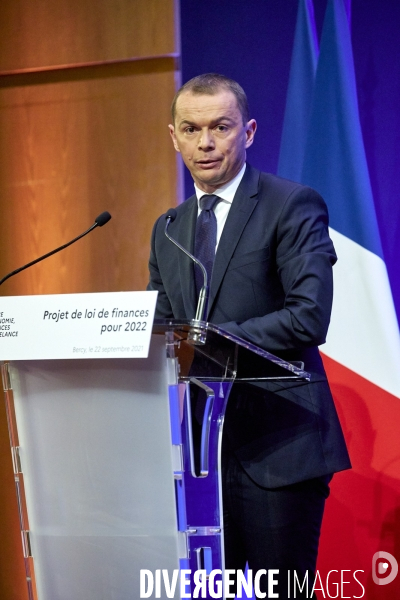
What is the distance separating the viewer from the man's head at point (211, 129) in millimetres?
1969

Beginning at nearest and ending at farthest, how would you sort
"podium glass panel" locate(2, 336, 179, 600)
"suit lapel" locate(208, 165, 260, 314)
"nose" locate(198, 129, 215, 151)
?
"podium glass panel" locate(2, 336, 179, 600), "suit lapel" locate(208, 165, 260, 314), "nose" locate(198, 129, 215, 151)

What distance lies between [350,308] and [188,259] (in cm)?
113

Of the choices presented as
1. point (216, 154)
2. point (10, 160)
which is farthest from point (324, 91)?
point (10, 160)

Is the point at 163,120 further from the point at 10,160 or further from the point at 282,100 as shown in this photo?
the point at 10,160

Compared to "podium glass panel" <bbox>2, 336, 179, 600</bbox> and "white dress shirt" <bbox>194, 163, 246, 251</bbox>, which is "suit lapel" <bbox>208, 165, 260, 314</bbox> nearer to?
"white dress shirt" <bbox>194, 163, 246, 251</bbox>

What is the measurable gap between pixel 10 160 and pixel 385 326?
197 centimetres

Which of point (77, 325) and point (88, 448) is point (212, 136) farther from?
point (88, 448)

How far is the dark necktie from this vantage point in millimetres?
1880

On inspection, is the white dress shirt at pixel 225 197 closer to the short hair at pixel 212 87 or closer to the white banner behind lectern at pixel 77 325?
the short hair at pixel 212 87

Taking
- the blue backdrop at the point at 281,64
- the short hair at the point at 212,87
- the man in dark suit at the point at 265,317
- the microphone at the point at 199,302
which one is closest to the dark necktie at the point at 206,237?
the man in dark suit at the point at 265,317

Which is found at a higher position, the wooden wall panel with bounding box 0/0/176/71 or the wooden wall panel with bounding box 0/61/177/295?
the wooden wall panel with bounding box 0/0/176/71

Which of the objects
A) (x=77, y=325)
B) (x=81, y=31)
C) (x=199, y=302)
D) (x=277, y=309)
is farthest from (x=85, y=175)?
(x=77, y=325)

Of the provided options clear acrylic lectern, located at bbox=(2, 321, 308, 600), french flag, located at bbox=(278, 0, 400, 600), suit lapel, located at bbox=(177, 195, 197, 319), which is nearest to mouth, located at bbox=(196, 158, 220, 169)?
suit lapel, located at bbox=(177, 195, 197, 319)

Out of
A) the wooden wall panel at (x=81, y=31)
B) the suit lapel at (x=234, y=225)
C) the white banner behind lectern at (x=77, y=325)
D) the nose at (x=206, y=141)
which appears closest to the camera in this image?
the white banner behind lectern at (x=77, y=325)
